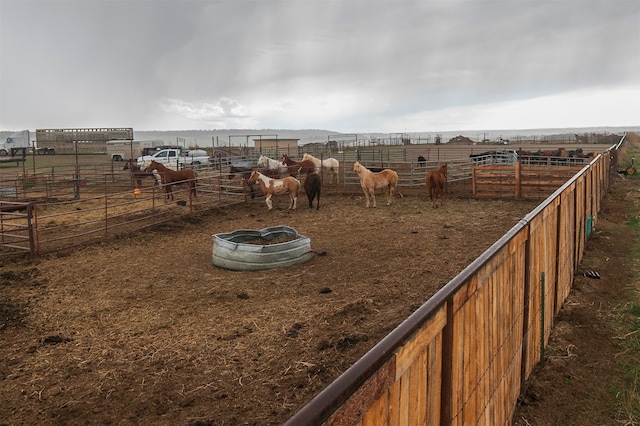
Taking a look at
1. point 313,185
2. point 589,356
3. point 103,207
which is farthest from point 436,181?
point 589,356

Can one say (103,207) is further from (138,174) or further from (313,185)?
(138,174)

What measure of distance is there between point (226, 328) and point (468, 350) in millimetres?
3770

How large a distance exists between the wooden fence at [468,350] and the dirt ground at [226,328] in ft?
1.83

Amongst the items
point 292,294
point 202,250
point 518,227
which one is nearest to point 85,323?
point 292,294

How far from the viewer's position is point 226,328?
5734 mm

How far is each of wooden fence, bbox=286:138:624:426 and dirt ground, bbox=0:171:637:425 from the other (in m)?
0.56

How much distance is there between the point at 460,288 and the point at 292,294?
484 centimetres

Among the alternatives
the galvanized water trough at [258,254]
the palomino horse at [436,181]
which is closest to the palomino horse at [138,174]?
the palomino horse at [436,181]

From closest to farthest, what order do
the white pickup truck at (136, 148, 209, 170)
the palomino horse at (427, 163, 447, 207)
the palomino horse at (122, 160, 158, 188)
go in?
the palomino horse at (427, 163, 447, 207)
the palomino horse at (122, 160, 158, 188)
the white pickup truck at (136, 148, 209, 170)

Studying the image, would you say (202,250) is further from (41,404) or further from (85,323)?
(41,404)

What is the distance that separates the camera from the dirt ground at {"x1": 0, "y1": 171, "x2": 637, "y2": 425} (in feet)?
13.4

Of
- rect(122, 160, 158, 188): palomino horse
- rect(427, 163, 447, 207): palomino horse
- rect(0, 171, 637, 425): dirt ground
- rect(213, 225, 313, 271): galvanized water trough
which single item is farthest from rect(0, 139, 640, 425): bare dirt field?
rect(122, 160, 158, 188): palomino horse

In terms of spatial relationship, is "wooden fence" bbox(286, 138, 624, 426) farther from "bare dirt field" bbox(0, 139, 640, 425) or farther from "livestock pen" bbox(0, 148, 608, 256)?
"livestock pen" bbox(0, 148, 608, 256)

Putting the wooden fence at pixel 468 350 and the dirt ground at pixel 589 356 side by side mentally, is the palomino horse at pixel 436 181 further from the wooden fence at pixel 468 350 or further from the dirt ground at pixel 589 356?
the wooden fence at pixel 468 350
